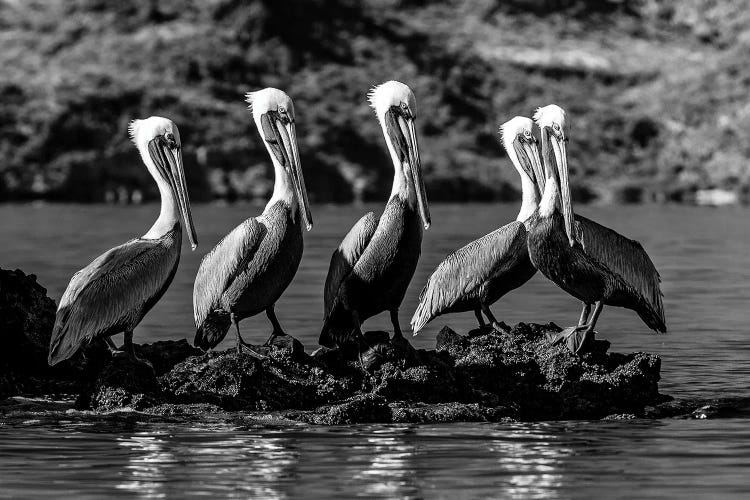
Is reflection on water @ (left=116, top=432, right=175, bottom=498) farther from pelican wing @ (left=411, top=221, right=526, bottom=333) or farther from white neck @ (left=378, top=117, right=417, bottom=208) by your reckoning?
pelican wing @ (left=411, top=221, right=526, bottom=333)

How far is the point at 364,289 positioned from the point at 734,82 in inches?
3303

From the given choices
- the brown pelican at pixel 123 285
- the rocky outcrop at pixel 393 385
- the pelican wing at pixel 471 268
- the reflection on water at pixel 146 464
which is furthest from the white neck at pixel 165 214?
the pelican wing at pixel 471 268

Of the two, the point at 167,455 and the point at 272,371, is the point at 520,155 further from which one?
the point at 167,455

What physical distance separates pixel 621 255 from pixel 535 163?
1.45 metres

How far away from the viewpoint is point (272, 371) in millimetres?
10117

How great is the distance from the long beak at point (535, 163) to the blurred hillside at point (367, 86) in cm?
6317

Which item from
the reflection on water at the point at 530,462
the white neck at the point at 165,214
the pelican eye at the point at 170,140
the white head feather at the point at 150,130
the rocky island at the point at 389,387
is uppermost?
the white head feather at the point at 150,130

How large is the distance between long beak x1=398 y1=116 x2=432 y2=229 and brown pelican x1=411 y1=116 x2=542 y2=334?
679mm

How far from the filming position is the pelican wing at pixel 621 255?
1055cm

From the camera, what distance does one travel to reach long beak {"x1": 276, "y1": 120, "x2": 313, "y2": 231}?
10.6 m

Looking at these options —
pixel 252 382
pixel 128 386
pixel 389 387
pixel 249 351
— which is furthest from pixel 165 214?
pixel 389 387

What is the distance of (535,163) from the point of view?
11.9m

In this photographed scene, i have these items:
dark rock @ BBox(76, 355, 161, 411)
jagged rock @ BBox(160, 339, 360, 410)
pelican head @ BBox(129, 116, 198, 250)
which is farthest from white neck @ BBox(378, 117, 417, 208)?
dark rock @ BBox(76, 355, 161, 411)

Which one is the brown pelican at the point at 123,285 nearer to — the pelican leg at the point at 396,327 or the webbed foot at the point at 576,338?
the pelican leg at the point at 396,327
